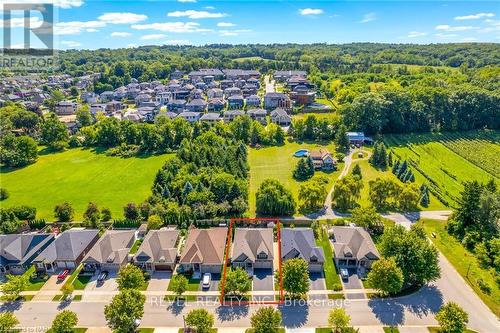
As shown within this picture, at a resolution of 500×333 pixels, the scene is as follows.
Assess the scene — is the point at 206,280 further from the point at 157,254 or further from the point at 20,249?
the point at 20,249

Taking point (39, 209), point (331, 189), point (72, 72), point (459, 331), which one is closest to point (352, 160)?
point (331, 189)

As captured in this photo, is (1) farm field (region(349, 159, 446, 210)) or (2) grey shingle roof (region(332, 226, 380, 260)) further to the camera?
(1) farm field (region(349, 159, 446, 210))

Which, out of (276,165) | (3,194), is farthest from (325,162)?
(3,194)

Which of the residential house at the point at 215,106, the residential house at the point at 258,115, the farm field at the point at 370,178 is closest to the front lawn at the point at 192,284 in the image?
the farm field at the point at 370,178

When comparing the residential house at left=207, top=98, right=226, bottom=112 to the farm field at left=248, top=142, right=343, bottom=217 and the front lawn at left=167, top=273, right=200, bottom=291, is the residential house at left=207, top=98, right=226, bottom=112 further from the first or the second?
the front lawn at left=167, top=273, right=200, bottom=291

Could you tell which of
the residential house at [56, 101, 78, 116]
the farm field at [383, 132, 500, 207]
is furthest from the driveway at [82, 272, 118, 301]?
the residential house at [56, 101, 78, 116]

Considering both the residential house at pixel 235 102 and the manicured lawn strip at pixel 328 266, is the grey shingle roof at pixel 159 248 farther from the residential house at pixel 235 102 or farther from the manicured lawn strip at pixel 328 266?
the residential house at pixel 235 102

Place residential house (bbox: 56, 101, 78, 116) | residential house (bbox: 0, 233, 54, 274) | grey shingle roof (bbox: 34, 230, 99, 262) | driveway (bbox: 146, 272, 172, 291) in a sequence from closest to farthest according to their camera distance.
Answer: driveway (bbox: 146, 272, 172, 291) → residential house (bbox: 0, 233, 54, 274) → grey shingle roof (bbox: 34, 230, 99, 262) → residential house (bbox: 56, 101, 78, 116)

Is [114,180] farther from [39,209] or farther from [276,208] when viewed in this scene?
[276,208]
